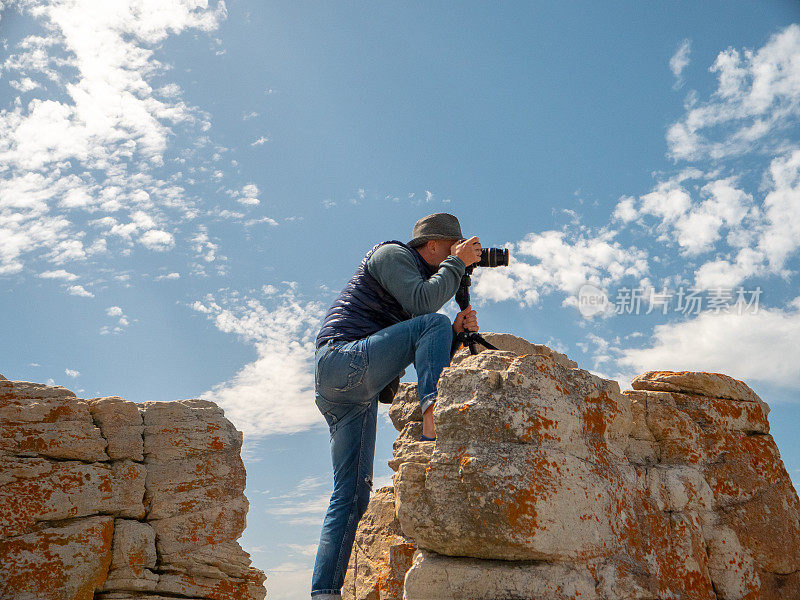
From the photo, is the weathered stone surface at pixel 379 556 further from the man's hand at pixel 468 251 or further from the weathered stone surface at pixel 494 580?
the man's hand at pixel 468 251

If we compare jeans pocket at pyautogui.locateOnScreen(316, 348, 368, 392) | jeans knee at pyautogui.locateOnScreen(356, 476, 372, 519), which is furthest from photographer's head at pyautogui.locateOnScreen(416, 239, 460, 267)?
jeans knee at pyautogui.locateOnScreen(356, 476, 372, 519)

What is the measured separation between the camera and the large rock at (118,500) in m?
6.98

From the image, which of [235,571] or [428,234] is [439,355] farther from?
[235,571]

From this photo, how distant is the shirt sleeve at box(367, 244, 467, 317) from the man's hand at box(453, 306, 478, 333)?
1.02 ft

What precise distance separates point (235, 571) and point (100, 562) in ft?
5.26

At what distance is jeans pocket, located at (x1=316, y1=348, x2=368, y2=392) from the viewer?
373 cm

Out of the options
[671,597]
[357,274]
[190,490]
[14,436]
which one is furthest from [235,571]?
[671,597]

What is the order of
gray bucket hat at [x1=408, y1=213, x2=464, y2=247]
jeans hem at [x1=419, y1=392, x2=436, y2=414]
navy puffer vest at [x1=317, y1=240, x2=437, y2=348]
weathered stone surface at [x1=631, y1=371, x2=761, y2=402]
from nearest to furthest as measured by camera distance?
jeans hem at [x1=419, y1=392, x2=436, y2=414] < navy puffer vest at [x1=317, y1=240, x2=437, y2=348] < gray bucket hat at [x1=408, y1=213, x2=464, y2=247] < weathered stone surface at [x1=631, y1=371, x2=761, y2=402]

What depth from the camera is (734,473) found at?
4309 millimetres

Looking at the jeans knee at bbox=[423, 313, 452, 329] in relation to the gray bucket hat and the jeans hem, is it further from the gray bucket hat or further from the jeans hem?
the gray bucket hat

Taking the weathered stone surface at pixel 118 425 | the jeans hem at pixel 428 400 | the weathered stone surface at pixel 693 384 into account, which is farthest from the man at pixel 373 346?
the weathered stone surface at pixel 118 425

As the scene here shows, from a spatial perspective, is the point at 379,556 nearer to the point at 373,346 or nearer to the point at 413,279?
the point at 373,346

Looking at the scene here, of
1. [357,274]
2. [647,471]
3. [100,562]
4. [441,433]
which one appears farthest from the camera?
[100,562]

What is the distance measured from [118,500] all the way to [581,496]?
20.8 feet
